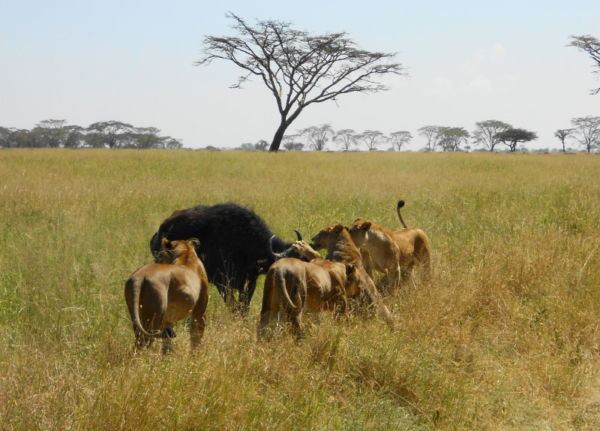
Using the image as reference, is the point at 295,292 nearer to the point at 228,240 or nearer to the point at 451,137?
the point at 228,240

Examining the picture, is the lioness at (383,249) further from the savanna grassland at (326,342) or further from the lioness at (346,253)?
the savanna grassland at (326,342)

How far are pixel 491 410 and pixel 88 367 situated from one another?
2.51 meters

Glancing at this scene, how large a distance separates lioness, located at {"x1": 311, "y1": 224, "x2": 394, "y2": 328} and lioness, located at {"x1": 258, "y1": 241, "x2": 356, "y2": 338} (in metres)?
0.29

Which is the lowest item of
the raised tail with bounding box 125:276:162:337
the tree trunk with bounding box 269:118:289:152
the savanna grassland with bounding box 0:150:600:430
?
the savanna grassland with bounding box 0:150:600:430

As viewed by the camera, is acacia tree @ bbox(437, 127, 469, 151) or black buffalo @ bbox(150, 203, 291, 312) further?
acacia tree @ bbox(437, 127, 469, 151)

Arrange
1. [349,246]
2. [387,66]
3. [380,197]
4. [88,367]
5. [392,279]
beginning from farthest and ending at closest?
[387,66], [380,197], [392,279], [349,246], [88,367]

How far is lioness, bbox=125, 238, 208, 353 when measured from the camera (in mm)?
4285

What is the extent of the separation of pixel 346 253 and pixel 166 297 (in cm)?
237

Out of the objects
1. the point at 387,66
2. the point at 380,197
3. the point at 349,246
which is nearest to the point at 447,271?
the point at 349,246

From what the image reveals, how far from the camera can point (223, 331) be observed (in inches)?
197

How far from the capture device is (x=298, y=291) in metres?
4.99

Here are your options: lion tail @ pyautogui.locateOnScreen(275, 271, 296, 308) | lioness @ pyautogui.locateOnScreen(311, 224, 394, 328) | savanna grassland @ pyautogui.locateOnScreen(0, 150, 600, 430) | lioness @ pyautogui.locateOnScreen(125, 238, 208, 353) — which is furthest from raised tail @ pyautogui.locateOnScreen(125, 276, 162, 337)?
lioness @ pyautogui.locateOnScreen(311, 224, 394, 328)

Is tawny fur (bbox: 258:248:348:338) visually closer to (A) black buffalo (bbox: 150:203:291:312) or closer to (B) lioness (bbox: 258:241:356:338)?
(B) lioness (bbox: 258:241:356:338)

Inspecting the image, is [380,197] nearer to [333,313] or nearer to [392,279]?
[392,279]
